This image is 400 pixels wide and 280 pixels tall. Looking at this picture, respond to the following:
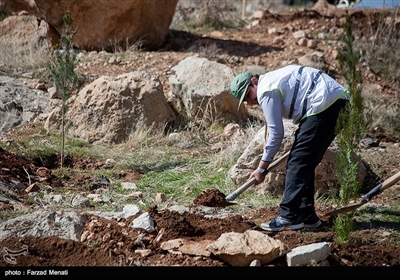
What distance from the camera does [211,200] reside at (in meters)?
6.42

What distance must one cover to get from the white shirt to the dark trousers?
7 centimetres

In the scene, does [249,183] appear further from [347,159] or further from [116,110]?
[116,110]

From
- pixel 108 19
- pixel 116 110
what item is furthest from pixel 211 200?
pixel 108 19

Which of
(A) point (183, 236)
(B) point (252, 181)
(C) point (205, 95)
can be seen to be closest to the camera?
(A) point (183, 236)

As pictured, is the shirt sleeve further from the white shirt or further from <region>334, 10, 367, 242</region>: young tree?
<region>334, 10, 367, 242</region>: young tree

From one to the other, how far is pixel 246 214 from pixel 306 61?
18.7 feet

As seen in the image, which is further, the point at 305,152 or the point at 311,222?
the point at 311,222

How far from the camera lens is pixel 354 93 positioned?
550 centimetres

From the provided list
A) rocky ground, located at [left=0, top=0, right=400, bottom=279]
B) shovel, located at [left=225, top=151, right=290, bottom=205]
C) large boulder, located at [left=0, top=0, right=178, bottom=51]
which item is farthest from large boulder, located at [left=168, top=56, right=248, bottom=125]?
shovel, located at [left=225, top=151, right=290, bottom=205]

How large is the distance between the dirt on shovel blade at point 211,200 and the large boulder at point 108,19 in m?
5.67

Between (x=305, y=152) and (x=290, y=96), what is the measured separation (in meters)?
0.48

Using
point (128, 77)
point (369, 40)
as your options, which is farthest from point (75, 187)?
point (369, 40)

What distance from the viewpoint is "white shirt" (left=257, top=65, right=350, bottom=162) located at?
5469 mm

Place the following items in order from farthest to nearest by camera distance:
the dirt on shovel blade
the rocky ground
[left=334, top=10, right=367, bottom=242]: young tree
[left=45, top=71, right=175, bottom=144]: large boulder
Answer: [left=45, top=71, right=175, bottom=144]: large boulder
the dirt on shovel blade
[left=334, top=10, right=367, bottom=242]: young tree
the rocky ground
